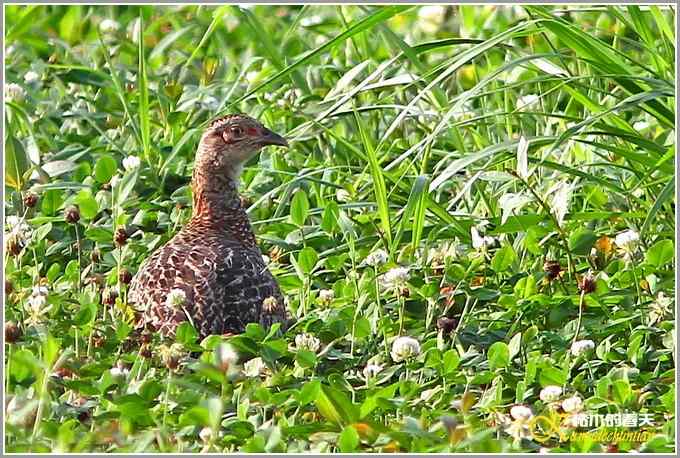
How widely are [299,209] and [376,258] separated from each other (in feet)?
2.00

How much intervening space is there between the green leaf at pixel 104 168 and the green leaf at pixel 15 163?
0.30 metres

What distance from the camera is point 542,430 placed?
498cm

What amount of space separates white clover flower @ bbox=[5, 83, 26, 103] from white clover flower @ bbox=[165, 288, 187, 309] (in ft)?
7.13

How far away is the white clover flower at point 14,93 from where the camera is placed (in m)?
→ 7.45

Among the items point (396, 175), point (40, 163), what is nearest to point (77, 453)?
point (396, 175)

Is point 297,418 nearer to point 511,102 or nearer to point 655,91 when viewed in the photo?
point 655,91

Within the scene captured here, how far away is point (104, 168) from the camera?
679 cm

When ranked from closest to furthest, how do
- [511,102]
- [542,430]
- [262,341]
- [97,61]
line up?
[542,430] → [262,341] → [511,102] → [97,61]

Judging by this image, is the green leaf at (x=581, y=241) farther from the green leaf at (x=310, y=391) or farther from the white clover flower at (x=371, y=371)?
the green leaf at (x=310, y=391)

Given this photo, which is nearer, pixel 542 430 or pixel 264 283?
pixel 542 430

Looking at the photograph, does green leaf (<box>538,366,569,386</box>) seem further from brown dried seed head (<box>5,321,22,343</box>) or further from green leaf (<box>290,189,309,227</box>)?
brown dried seed head (<box>5,321,22,343</box>)

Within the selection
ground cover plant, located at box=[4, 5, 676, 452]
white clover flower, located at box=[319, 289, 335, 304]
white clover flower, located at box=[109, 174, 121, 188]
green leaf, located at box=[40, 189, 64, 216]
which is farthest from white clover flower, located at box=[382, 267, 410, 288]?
green leaf, located at box=[40, 189, 64, 216]

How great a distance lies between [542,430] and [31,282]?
85.6 inches

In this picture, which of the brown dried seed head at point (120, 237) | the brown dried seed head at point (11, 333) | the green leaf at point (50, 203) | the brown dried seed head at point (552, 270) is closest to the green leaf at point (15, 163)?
the green leaf at point (50, 203)
